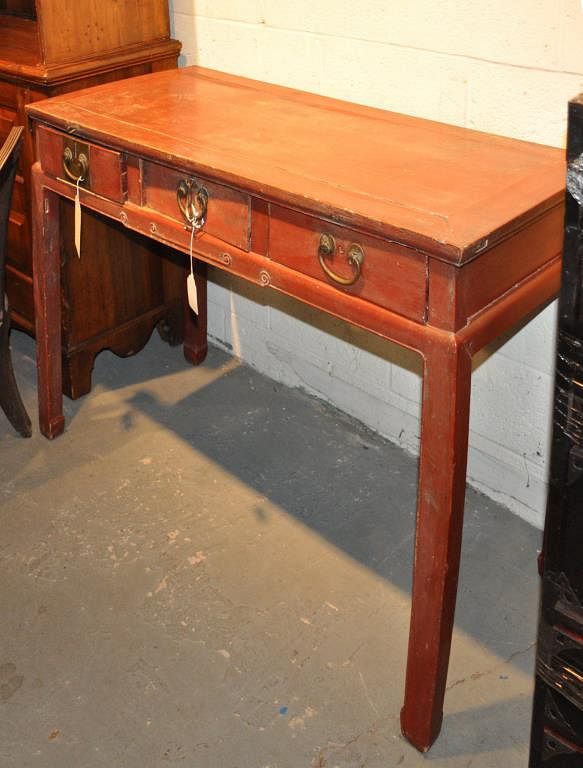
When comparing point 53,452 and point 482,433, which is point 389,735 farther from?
point 53,452

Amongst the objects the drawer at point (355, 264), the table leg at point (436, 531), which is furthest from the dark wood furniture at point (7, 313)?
the table leg at point (436, 531)

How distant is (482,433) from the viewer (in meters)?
2.37

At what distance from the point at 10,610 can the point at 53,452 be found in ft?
2.00

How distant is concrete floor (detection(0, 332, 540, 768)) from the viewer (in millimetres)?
1780

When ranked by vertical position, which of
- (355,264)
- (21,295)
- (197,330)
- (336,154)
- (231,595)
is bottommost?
(231,595)

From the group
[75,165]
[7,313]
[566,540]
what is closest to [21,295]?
[7,313]

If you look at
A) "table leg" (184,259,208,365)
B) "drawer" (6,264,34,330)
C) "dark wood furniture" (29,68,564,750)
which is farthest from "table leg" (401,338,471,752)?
"drawer" (6,264,34,330)

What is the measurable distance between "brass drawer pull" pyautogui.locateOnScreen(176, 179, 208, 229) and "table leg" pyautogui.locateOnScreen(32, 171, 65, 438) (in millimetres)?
547

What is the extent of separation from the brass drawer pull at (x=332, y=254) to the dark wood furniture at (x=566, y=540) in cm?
39

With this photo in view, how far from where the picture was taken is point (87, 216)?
→ 2639mm

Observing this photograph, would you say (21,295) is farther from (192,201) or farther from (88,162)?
(192,201)

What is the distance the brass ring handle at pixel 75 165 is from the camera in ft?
6.84

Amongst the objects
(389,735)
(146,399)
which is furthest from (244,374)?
(389,735)

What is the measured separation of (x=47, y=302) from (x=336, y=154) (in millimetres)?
984
